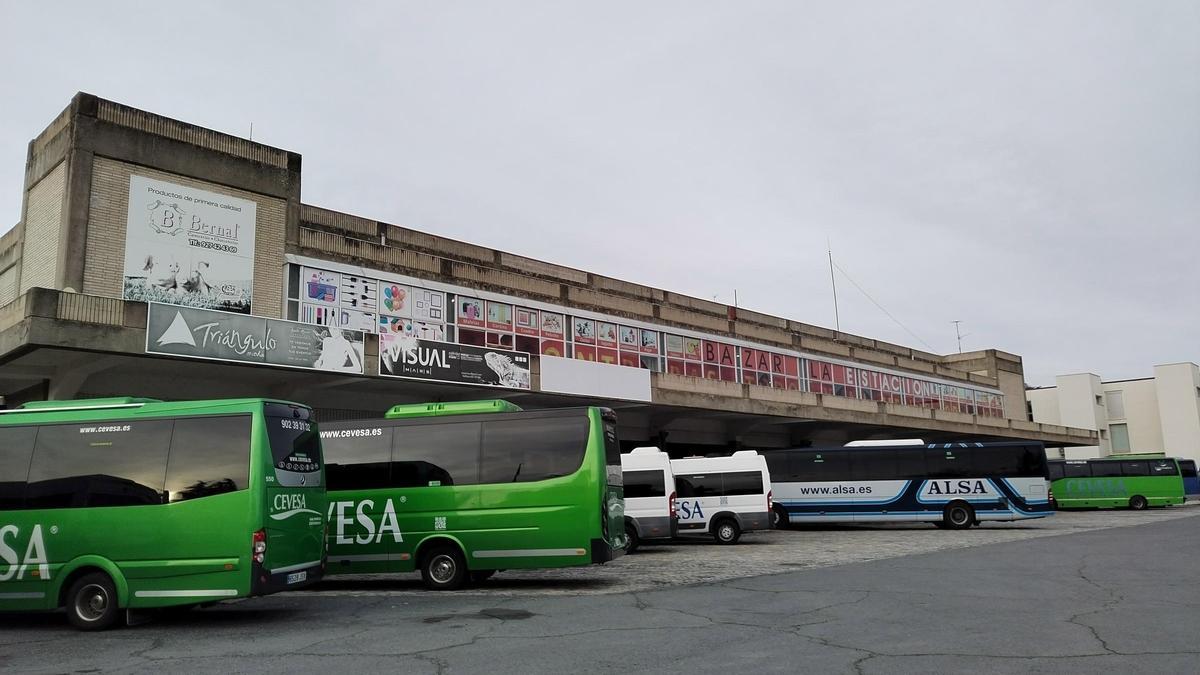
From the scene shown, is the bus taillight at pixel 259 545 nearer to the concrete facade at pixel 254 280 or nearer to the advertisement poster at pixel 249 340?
the advertisement poster at pixel 249 340

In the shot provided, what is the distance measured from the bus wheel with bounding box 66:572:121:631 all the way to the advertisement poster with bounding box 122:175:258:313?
39.5ft

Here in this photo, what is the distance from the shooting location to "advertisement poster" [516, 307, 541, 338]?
29547 millimetres

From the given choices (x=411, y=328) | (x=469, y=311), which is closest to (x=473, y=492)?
(x=411, y=328)

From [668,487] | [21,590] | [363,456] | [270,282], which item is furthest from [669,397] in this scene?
[21,590]

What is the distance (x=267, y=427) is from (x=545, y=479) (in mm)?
4910

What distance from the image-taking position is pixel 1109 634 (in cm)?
849

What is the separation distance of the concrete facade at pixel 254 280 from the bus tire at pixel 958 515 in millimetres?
7690

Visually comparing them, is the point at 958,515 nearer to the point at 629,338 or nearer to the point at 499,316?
the point at 629,338

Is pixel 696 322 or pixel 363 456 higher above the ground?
pixel 696 322

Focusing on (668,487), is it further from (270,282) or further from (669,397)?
(270,282)

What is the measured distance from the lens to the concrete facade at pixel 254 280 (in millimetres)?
18516

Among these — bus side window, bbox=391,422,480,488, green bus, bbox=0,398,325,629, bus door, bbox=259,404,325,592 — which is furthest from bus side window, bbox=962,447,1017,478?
green bus, bbox=0,398,325,629

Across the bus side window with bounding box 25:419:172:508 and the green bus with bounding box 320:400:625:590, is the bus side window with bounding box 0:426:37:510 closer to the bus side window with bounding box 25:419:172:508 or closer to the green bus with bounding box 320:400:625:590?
the bus side window with bounding box 25:419:172:508

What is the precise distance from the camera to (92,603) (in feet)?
35.0
